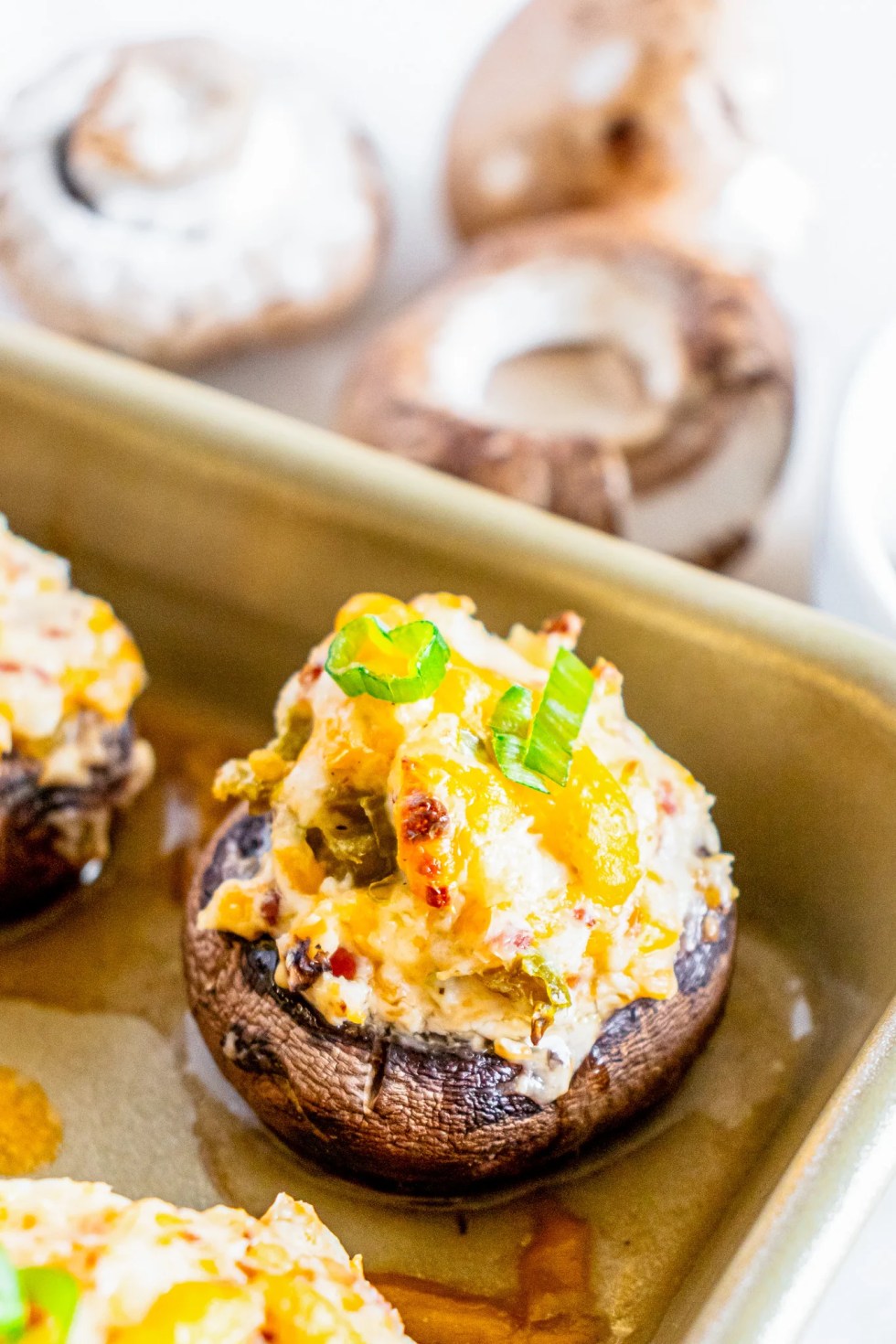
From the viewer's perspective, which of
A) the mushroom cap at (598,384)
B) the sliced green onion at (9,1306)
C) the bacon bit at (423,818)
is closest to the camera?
the sliced green onion at (9,1306)

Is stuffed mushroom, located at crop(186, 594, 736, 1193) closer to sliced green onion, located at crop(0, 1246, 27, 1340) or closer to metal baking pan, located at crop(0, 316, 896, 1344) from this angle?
metal baking pan, located at crop(0, 316, 896, 1344)

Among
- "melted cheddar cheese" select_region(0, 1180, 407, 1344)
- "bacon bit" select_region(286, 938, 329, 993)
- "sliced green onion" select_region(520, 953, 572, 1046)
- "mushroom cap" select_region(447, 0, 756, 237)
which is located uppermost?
"mushroom cap" select_region(447, 0, 756, 237)

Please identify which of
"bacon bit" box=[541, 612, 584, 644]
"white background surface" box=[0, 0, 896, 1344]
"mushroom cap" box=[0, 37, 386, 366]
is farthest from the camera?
"white background surface" box=[0, 0, 896, 1344]

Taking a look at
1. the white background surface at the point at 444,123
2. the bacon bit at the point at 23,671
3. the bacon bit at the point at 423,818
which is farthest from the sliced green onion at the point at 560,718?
the white background surface at the point at 444,123

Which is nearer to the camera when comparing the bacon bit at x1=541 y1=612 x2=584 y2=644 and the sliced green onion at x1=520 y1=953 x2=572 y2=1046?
the sliced green onion at x1=520 y1=953 x2=572 y2=1046

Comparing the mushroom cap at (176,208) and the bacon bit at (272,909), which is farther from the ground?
the mushroom cap at (176,208)

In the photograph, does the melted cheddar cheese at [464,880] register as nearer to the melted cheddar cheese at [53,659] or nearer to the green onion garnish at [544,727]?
the green onion garnish at [544,727]

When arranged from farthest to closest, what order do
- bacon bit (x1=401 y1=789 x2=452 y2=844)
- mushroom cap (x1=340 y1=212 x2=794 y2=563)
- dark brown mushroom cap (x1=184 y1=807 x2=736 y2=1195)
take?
mushroom cap (x1=340 y1=212 x2=794 y2=563) < dark brown mushroom cap (x1=184 y1=807 x2=736 y2=1195) < bacon bit (x1=401 y1=789 x2=452 y2=844)

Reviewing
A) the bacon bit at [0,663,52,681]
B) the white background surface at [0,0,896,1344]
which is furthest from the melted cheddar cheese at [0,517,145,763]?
the white background surface at [0,0,896,1344]

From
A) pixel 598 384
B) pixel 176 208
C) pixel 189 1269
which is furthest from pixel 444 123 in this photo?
pixel 189 1269
